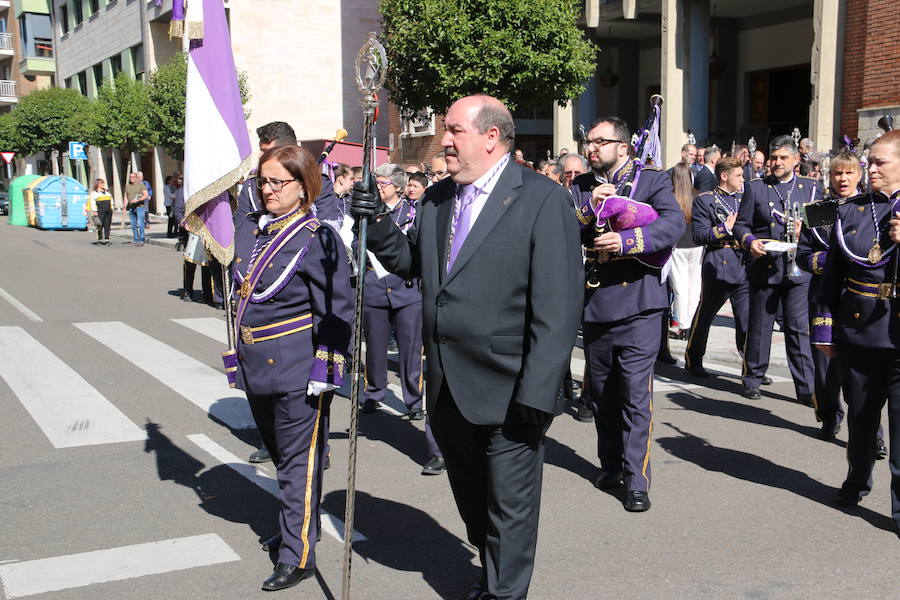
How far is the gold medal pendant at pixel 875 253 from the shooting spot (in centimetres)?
482

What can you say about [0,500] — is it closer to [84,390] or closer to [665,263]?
[84,390]

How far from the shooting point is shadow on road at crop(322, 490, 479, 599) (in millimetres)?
4141

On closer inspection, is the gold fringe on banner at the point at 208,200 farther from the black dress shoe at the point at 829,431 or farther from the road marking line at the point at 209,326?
the road marking line at the point at 209,326

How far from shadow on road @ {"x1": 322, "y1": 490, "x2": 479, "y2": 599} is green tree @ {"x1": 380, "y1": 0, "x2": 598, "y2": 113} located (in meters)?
12.5

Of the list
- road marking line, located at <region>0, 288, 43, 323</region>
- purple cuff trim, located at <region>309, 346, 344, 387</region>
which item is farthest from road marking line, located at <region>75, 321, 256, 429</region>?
purple cuff trim, located at <region>309, 346, 344, 387</region>

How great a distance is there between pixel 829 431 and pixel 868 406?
64.7 inches

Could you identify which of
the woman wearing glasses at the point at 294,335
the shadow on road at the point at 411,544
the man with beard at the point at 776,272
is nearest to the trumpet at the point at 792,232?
the man with beard at the point at 776,272

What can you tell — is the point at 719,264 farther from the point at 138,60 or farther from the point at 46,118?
the point at 46,118

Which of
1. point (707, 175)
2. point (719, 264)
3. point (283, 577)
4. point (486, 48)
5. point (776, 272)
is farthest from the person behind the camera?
point (486, 48)

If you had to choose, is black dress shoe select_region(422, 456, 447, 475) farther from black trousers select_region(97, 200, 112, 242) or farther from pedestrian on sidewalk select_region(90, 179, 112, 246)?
black trousers select_region(97, 200, 112, 242)

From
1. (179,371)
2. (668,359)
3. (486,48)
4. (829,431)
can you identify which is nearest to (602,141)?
(829,431)

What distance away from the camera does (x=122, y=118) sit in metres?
28.7

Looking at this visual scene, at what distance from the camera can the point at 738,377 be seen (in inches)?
338

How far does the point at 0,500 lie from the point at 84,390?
9.26 feet
